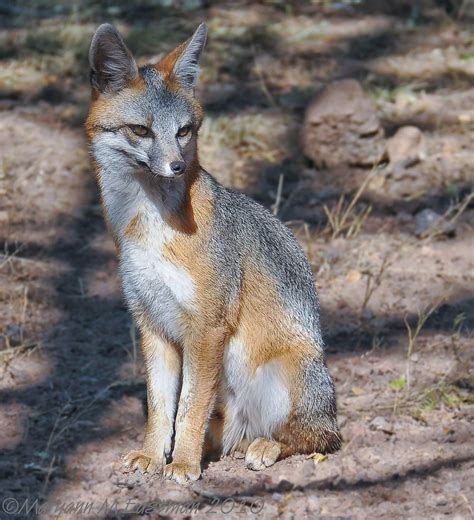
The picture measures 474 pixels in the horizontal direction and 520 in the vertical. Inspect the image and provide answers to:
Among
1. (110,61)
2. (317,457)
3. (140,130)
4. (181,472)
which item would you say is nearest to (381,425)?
(317,457)

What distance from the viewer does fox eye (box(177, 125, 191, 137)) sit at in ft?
15.2

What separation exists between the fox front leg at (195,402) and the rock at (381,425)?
107cm

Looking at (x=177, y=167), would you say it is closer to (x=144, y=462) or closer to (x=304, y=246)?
(x=144, y=462)

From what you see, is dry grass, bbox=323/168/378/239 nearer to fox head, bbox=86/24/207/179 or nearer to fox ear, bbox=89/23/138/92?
fox head, bbox=86/24/207/179

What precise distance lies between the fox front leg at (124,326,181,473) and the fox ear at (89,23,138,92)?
1.22 meters

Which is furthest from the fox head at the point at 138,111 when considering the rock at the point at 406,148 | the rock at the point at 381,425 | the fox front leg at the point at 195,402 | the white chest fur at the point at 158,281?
the rock at the point at 406,148

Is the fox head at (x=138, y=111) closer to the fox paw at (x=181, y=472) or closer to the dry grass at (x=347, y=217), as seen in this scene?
the fox paw at (x=181, y=472)

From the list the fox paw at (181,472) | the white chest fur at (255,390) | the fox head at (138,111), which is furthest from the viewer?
the white chest fur at (255,390)

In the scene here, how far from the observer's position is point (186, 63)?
4855 millimetres

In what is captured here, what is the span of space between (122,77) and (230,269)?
1.06 meters

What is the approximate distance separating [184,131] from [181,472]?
1.63 metres

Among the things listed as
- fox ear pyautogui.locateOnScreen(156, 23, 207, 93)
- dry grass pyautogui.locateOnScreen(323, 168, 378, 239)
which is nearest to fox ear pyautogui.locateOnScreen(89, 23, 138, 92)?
fox ear pyautogui.locateOnScreen(156, 23, 207, 93)

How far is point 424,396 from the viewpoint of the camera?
223 inches

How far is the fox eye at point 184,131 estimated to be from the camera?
15.2ft
